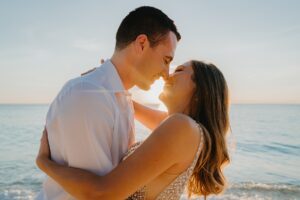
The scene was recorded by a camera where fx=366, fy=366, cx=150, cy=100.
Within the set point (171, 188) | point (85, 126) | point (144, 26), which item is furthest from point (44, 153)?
point (144, 26)

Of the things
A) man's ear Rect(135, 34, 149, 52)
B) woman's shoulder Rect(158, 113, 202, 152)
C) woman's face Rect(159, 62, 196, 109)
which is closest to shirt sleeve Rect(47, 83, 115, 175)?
woman's shoulder Rect(158, 113, 202, 152)

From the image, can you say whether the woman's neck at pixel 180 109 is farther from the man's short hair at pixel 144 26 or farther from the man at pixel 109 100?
the man's short hair at pixel 144 26

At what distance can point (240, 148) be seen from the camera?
71.7 feet

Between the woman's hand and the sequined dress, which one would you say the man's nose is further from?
the woman's hand

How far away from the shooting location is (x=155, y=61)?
10.3ft

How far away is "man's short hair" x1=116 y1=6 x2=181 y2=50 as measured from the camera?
3.08 metres

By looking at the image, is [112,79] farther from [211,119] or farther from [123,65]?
[211,119]

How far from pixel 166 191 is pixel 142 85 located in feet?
3.10

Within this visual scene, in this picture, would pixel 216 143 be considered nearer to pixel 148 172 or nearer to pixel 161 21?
pixel 148 172

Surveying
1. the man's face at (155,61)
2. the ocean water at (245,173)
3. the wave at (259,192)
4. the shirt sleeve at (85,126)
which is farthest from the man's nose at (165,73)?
the wave at (259,192)

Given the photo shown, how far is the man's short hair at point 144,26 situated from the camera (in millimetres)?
3076

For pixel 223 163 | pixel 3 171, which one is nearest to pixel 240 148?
pixel 3 171

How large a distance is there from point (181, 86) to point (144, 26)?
0.73 meters

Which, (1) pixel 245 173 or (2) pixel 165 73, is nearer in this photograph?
(2) pixel 165 73
